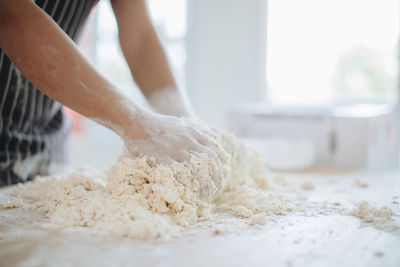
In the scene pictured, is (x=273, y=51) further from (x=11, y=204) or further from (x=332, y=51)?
(x=11, y=204)

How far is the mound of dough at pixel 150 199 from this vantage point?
2.08ft

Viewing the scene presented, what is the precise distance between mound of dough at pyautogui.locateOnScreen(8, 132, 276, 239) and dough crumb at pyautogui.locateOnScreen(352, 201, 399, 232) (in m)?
0.15

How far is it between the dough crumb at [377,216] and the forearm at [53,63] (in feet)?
1.61

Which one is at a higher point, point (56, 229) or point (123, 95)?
point (123, 95)

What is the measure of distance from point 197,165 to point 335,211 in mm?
303

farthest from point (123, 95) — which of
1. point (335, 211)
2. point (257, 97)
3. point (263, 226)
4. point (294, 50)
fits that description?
point (294, 50)

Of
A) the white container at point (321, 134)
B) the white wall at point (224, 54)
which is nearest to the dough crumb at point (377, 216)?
the white container at point (321, 134)

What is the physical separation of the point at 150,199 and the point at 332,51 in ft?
11.6

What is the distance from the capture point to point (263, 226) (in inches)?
26.6

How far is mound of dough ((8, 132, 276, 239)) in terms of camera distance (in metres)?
0.63

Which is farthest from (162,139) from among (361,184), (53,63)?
(361,184)

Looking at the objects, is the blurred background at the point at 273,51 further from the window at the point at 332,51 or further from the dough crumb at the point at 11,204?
the dough crumb at the point at 11,204

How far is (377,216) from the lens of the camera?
0.73 metres

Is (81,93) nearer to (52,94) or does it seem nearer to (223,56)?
(52,94)
